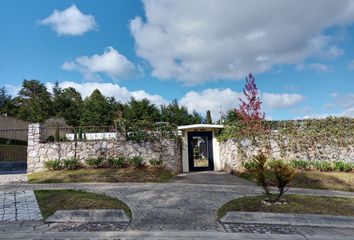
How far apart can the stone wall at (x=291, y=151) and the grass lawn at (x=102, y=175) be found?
3.84 meters

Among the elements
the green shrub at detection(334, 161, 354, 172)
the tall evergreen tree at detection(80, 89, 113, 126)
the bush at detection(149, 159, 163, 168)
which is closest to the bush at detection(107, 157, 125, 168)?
the bush at detection(149, 159, 163, 168)

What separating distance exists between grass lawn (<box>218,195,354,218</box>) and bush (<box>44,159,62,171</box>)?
848 centimetres

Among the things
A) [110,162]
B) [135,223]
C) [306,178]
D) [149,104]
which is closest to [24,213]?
[135,223]

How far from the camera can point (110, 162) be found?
12188 mm

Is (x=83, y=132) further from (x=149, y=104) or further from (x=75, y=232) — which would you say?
(x=149, y=104)

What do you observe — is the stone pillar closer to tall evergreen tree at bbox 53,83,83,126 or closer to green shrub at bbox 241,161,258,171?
green shrub at bbox 241,161,258,171

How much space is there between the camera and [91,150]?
12.5 metres

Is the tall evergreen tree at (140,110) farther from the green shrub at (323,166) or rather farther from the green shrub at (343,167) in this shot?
the green shrub at (343,167)

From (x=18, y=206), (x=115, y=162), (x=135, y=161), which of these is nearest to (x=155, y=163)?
(x=135, y=161)

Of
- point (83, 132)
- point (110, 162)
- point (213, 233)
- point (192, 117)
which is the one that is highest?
point (192, 117)

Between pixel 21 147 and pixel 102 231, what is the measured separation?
14574 mm

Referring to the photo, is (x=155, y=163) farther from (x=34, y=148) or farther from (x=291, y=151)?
(x=291, y=151)

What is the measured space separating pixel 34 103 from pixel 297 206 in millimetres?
32856

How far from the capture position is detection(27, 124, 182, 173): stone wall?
12.4m
